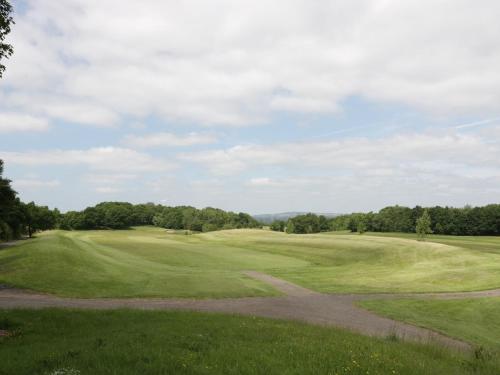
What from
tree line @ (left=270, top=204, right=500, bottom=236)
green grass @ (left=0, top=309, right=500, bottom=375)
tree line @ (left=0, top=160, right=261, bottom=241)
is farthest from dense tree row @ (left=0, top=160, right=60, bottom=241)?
tree line @ (left=270, top=204, right=500, bottom=236)

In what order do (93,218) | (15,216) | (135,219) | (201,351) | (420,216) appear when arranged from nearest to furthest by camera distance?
(201,351) → (15,216) → (420,216) → (93,218) → (135,219)

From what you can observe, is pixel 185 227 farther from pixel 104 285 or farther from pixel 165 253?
pixel 104 285

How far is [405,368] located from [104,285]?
25884mm

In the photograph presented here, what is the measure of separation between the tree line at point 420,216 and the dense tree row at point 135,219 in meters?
37.3

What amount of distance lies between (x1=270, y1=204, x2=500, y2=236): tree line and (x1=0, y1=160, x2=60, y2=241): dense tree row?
283ft

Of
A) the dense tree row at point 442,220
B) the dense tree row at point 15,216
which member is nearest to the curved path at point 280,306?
the dense tree row at point 15,216

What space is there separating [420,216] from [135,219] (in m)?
118

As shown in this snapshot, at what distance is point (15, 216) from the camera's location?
245 ft

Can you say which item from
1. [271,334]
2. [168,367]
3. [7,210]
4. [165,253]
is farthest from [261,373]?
[7,210]

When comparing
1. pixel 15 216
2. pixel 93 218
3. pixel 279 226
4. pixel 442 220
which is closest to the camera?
pixel 15 216

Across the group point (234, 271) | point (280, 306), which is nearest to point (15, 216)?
point (234, 271)

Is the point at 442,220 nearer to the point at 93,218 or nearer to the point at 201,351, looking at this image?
the point at 93,218

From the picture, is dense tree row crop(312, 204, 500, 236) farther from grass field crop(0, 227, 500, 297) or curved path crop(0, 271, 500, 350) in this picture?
curved path crop(0, 271, 500, 350)

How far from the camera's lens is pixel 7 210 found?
201 ft
